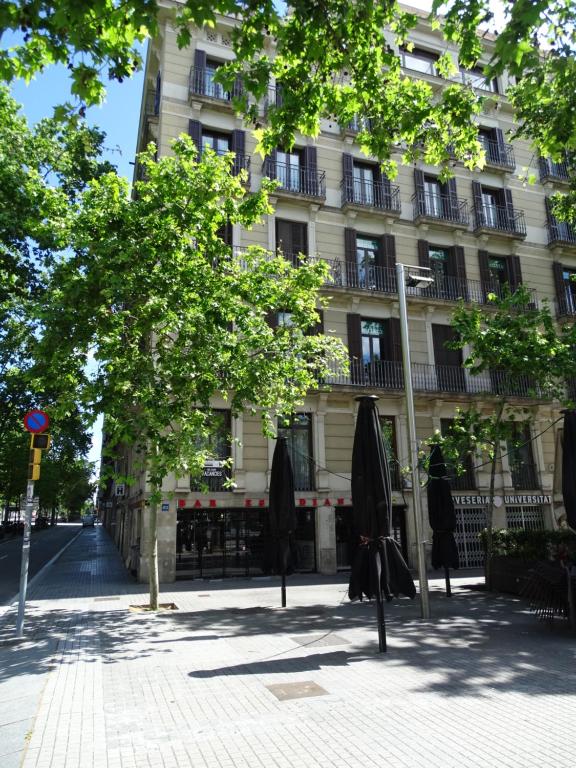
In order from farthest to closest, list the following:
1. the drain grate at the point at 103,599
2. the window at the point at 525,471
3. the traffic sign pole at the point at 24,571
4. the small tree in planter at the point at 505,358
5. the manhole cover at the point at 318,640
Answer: the window at the point at 525,471
the small tree in planter at the point at 505,358
the drain grate at the point at 103,599
the traffic sign pole at the point at 24,571
the manhole cover at the point at 318,640

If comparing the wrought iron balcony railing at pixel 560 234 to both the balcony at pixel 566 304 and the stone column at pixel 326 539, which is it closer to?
the balcony at pixel 566 304

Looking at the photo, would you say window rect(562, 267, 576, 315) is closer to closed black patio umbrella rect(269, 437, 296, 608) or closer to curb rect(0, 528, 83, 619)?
closed black patio umbrella rect(269, 437, 296, 608)

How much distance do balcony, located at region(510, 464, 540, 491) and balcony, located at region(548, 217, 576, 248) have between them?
1005cm

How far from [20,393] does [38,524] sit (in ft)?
160

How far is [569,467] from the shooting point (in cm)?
922

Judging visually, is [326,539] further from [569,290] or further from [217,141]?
[569,290]

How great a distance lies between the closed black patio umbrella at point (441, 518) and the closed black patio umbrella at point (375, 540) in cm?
531

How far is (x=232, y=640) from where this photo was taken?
8688mm

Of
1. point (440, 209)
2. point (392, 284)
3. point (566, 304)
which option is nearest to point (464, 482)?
point (392, 284)

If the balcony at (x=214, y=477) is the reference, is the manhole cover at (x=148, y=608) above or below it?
below

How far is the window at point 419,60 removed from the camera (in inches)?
969

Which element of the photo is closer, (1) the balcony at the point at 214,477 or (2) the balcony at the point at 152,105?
(1) the balcony at the point at 214,477

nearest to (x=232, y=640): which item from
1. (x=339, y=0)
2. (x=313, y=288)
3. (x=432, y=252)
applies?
(x=313, y=288)

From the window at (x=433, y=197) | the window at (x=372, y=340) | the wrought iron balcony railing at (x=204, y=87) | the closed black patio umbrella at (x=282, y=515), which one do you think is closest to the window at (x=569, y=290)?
the window at (x=433, y=197)
